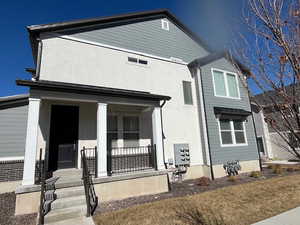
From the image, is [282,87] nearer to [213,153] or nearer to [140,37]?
[213,153]

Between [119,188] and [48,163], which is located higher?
[48,163]

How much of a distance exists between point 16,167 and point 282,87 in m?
9.23

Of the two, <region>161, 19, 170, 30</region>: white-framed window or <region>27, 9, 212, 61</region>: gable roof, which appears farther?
<region>161, 19, 170, 30</region>: white-framed window

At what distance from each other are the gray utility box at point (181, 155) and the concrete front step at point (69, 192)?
4.96m

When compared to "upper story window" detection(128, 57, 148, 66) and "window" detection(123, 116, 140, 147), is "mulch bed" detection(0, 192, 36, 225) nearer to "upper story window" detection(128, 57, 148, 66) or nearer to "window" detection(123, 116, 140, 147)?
"window" detection(123, 116, 140, 147)

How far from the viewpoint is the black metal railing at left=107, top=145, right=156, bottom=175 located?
721 centimetres

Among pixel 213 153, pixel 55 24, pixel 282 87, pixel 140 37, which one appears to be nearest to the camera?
pixel 282 87

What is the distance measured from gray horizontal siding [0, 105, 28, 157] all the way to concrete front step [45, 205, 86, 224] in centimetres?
440

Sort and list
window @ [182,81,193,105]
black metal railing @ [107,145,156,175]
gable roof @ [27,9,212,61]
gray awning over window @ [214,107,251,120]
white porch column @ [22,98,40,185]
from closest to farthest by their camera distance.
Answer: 1. white porch column @ [22,98,40,185]
2. black metal railing @ [107,145,156,175]
3. gable roof @ [27,9,212,61]
4. gray awning over window @ [214,107,251,120]
5. window @ [182,81,193,105]

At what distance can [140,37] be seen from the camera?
10.0 m

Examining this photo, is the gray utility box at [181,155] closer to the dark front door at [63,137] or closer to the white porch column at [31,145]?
the dark front door at [63,137]

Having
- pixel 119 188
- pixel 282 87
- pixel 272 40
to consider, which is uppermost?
pixel 272 40

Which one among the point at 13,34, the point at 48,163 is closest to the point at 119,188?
the point at 48,163

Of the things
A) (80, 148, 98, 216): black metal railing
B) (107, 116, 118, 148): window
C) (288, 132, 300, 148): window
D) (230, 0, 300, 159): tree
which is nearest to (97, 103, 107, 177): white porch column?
(80, 148, 98, 216): black metal railing
